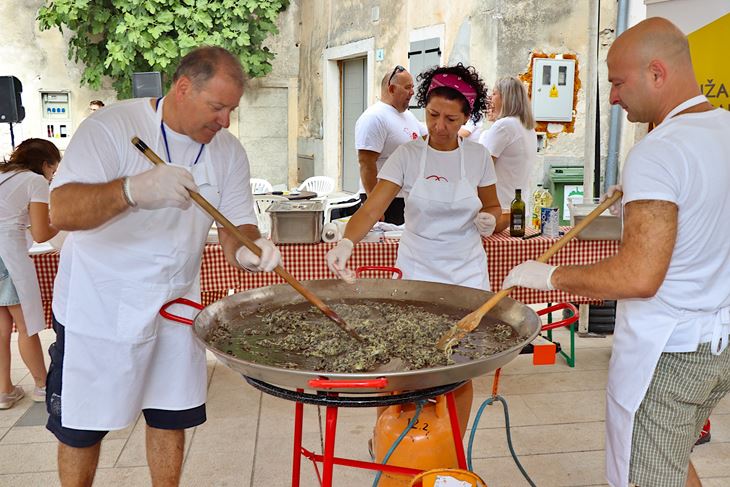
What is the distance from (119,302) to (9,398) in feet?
7.02

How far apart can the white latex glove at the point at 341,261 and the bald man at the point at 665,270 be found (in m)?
0.78

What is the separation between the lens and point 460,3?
6.76m

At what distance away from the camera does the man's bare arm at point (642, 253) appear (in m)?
1.60

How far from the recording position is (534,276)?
1.90 meters

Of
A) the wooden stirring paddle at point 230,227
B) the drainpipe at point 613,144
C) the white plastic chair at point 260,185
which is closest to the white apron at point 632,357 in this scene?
the wooden stirring paddle at point 230,227

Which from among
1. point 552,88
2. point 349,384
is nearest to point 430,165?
point 349,384

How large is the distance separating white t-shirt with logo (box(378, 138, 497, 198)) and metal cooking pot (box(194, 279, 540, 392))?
613 mm

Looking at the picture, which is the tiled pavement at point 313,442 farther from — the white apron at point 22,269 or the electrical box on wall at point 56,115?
the electrical box on wall at point 56,115

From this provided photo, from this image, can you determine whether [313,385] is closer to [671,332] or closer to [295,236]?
[671,332]

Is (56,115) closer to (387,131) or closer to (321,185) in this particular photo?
(321,185)

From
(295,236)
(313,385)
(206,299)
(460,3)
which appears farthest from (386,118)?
(313,385)

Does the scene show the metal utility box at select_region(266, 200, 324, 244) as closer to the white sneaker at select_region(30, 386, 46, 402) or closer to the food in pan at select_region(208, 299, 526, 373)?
Result: the food in pan at select_region(208, 299, 526, 373)

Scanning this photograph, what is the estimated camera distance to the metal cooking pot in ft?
4.79

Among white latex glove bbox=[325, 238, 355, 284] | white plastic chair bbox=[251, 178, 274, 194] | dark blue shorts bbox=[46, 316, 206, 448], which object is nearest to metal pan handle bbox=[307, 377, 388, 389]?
white latex glove bbox=[325, 238, 355, 284]
